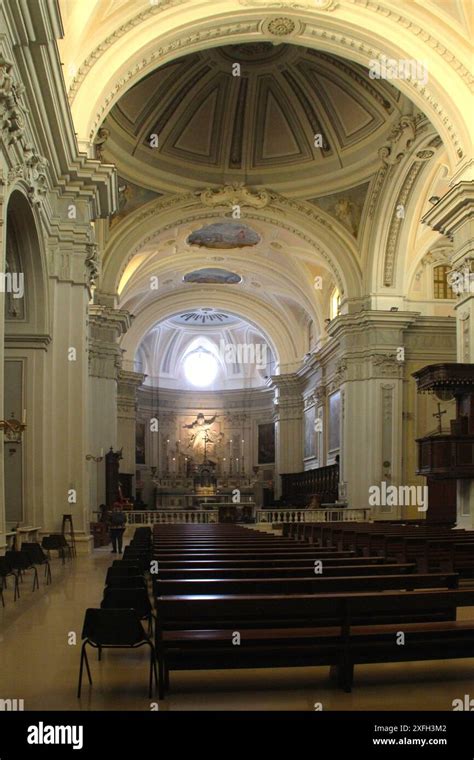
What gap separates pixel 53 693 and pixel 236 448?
39768 mm

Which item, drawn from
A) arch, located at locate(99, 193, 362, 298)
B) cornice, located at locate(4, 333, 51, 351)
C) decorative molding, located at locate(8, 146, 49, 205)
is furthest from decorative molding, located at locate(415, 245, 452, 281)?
cornice, located at locate(4, 333, 51, 351)

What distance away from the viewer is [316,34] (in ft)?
56.1

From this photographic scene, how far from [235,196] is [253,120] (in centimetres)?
252

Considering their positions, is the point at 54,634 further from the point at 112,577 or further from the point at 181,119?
the point at 181,119

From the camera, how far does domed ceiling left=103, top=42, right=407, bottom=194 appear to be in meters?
22.2

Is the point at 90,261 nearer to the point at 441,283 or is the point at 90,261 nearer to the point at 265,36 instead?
the point at 265,36

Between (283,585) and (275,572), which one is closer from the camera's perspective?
A: (283,585)

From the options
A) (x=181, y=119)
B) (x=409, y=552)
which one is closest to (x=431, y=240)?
(x=181, y=119)

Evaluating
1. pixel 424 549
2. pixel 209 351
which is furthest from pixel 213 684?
pixel 209 351

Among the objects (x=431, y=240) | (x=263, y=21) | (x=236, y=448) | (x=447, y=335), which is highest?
(x=263, y=21)

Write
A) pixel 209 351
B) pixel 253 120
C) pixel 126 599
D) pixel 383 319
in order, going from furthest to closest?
1. pixel 209 351
2. pixel 383 319
3. pixel 253 120
4. pixel 126 599

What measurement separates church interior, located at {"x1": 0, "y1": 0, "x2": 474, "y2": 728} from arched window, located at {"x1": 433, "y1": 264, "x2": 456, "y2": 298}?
0.18 meters

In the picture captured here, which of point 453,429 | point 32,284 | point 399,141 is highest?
point 399,141
